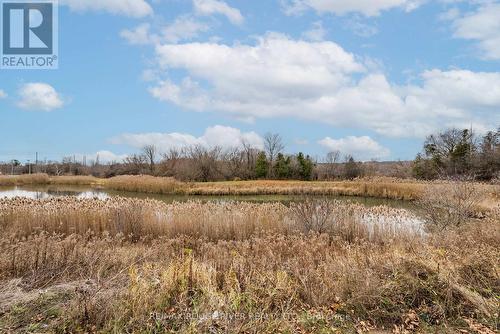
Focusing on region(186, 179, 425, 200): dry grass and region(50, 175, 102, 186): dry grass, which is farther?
region(50, 175, 102, 186): dry grass

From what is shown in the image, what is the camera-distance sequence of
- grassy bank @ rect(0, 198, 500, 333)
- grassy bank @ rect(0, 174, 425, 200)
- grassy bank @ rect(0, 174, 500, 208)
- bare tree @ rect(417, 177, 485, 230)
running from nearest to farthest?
grassy bank @ rect(0, 198, 500, 333) < bare tree @ rect(417, 177, 485, 230) < grassy bank @ rect(0, 174, 500, 208) < grassy bank @ rect(0, 174, 425, 200)

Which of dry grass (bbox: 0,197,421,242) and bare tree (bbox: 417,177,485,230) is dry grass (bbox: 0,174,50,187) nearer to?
dry grass (bbox: 0,197,421,242)

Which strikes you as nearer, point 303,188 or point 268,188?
point 303,188

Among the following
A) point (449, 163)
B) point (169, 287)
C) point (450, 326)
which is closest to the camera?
point (450, 326)

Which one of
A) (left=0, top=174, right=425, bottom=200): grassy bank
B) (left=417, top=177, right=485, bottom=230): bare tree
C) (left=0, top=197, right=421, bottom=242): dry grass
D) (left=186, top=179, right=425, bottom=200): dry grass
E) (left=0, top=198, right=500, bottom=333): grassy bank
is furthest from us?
(left=0, top=174, right=425, bottom=200): grassy bank

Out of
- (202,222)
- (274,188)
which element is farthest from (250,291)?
(274,188)

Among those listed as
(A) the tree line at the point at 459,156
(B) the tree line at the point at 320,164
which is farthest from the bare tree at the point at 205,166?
(A) the tree line at the point at 459,156

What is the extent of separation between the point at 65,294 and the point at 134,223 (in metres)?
5.54

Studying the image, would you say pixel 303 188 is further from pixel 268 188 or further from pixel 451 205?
pixel 451 205

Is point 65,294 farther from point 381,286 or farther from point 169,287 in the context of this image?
point 381,286

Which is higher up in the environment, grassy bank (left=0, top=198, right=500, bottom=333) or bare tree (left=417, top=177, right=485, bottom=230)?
bare tree (left=417, top=177, right=485, bottom=230)

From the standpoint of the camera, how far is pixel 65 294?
414 centimetres

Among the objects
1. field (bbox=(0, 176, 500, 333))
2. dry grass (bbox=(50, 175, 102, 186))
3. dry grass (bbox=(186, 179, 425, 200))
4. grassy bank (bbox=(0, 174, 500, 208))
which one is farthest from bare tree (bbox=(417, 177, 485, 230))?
dry grass (bbox=(50, 175, 102, 186))

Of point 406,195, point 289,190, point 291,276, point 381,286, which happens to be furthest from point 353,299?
point 289,190
